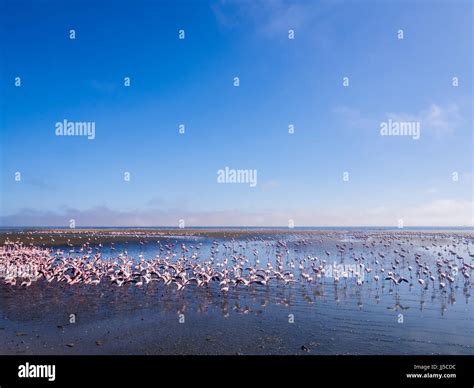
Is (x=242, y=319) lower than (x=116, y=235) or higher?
lower

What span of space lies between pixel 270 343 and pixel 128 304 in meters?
6.68

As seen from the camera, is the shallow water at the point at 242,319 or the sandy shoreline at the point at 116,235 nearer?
the shallow water at the point at 242,319

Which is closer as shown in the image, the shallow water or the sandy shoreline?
the shallow water

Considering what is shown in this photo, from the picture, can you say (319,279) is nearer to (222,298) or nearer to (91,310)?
(222,298)

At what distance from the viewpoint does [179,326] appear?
1155 cm

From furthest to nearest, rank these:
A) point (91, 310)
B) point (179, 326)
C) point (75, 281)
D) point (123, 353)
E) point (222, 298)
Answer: point (75, 281)
point (222, 298)
point (91, 310)
point (179, 326)
point (123, 353)

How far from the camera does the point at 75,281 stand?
59.5ft

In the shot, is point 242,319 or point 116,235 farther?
point 116,235
